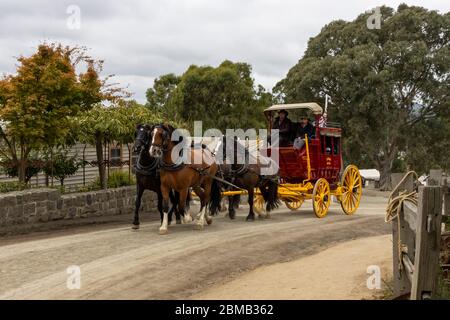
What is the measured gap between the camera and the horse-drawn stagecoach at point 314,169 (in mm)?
16031

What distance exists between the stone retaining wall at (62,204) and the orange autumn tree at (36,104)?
1.63m

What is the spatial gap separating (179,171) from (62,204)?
4.82 meters

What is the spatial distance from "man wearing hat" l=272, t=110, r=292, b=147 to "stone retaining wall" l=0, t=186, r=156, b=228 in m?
5.29

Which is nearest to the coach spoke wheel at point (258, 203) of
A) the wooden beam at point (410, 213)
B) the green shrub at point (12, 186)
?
the green shrub at point (12, 186)

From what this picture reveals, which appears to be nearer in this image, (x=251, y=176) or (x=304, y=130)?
(x=251, y=176)

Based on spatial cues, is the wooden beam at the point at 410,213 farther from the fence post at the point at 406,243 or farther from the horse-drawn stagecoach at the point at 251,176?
the horse-drawn stagecoach at the point at 251,176

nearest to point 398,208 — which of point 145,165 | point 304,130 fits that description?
point 145,165

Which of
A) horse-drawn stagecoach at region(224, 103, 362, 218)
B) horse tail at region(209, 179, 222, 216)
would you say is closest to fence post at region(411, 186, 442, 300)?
horse tail at region(209, 179, 222, 216)

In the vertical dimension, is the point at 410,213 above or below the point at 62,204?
above

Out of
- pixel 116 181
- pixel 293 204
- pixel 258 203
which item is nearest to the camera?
pixel 258 203

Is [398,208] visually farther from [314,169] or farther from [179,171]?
[314,169]

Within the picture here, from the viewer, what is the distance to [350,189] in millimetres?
17719

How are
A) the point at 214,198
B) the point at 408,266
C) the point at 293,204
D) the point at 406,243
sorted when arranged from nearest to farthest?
the point at 408,266, the point at 406,243, the point at 214,198, the point at 293,204

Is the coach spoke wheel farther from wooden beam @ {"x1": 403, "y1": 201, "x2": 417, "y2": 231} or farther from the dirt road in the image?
wooden beam @ {"x1": 403, "y1": 201, "x2": 417, "y2": 231}
